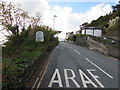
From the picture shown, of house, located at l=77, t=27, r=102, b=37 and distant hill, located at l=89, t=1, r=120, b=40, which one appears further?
house, located at l=77, t=27, r=102, b=37

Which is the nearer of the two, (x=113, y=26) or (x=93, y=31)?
(x=113, y=26)

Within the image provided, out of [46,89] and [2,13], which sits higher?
[2,13]

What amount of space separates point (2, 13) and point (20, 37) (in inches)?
315

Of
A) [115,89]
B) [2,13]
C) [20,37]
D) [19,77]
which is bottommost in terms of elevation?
[115,89]

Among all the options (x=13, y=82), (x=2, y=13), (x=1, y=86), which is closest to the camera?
(x=1, y=86)

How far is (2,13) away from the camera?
7051 mm

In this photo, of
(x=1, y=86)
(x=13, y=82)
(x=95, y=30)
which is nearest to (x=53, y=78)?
(x=13, y=82)

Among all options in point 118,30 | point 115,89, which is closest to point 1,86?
point 115,89

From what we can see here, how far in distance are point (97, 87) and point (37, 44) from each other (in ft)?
39.7

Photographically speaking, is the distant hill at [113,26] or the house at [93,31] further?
the house at [93,31]

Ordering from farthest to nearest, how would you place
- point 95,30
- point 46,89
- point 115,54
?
1. point 95,30
2. point 115,54
3. point 46,89

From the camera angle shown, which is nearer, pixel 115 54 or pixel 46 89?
pixel 46 89

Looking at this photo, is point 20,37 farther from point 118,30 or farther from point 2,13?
point 118,30

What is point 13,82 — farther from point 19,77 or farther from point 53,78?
point 53,78
